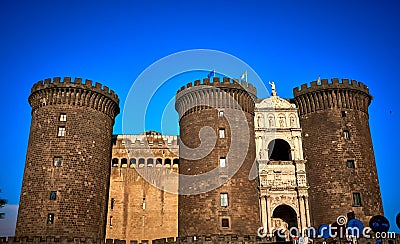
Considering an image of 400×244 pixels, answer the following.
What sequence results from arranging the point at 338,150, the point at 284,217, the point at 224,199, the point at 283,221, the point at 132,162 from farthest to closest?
the point at 132,162
the point at 284,217
the point at 283,221
the point at 338,150
the point at 224,199

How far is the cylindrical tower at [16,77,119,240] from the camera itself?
3834cm

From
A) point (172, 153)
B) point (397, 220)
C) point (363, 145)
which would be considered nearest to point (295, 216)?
point (363, 145)

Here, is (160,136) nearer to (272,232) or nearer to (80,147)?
(80,147)

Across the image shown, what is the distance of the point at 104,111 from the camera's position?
148 ft

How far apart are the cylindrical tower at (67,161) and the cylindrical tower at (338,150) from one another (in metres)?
21.7

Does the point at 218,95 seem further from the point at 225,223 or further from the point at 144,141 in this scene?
the point at 225,223

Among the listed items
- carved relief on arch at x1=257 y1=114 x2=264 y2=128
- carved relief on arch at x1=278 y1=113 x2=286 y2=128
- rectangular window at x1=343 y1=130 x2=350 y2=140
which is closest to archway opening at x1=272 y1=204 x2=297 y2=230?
carved relief on arch at x1=278 y1=113 x2=286 y2=128

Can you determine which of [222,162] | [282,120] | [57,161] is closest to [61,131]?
[57,161]

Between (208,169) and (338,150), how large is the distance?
542 inches

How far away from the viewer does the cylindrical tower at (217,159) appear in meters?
39.7

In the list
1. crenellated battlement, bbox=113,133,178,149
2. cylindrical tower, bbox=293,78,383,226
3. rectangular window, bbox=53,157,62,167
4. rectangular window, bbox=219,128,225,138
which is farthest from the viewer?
crenellated battlement, bbox=113,133,178,149

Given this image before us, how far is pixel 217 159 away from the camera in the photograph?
1642 inches

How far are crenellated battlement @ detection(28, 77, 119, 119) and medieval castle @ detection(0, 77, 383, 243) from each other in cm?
11

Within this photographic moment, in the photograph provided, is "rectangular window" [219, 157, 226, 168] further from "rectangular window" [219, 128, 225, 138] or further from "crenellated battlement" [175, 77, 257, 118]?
"crenellated battlement" [175, 77, 257, 118]
